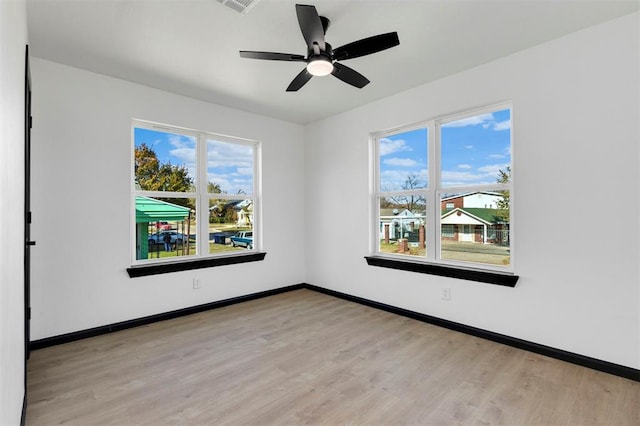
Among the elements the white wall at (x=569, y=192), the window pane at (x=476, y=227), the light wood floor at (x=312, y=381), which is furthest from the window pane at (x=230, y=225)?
the window pane at (x=476, y=227)

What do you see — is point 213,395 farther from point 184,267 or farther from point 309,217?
point 309,217

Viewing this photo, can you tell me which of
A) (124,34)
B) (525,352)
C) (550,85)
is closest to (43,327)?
(124,34)

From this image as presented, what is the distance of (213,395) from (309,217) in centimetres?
327

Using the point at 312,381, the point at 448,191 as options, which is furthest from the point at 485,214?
the point at 312,381

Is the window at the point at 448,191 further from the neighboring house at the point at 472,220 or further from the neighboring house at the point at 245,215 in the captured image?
the neighboring house at the point at 245,215

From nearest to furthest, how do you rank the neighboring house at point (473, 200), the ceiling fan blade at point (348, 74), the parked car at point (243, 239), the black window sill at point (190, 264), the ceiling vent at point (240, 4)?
the ceiling vent at point (240, 4) < the ceiling fan blade at point (348, 74) < the neighboring house at point (473, 200) < the black window sill at point (190, 264) < the parked car at point (243, 239)

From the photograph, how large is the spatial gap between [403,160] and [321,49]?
6.88 ft

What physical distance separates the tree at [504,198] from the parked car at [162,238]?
3.69 meters

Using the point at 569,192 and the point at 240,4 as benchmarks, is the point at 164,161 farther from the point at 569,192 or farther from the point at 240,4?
the point at 569,192

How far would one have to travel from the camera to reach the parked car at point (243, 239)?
4574mm


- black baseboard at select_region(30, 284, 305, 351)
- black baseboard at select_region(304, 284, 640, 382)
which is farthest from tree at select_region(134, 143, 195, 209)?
black baseboard at select_region(304, 284, 640, 382)

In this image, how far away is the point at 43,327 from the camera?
2965 millimetres

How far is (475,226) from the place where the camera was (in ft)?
11.0

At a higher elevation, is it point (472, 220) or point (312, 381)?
point (472, 220)
